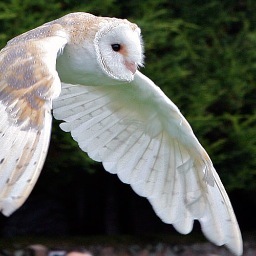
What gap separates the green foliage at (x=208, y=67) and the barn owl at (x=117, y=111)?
71 cm

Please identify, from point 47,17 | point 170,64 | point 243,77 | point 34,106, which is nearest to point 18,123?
point 34,106

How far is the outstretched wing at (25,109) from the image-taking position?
13.8 feet

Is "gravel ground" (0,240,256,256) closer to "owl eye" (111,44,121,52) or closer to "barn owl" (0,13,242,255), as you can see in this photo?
"barn owl" (0,13,242,255)

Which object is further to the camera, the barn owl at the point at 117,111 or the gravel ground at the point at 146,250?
the gravel ground at the point at 146,250

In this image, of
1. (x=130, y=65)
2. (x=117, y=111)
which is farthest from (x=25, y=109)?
(x=117, y=111)

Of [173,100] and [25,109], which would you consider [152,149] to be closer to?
[173,100]

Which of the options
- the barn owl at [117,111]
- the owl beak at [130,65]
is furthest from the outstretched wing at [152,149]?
the owl beak at [130,65]

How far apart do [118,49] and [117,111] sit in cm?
69

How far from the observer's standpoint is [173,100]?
7035 mm

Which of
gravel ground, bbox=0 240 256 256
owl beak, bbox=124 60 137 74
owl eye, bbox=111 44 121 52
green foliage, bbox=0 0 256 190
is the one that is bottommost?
gravel ground, bbox=0 240 256 256

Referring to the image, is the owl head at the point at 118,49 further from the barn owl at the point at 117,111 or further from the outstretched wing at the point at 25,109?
the outstretched wing at the point at 25,109

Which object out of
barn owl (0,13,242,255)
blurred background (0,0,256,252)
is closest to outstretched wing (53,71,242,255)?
barn owl (0,13,242,255)

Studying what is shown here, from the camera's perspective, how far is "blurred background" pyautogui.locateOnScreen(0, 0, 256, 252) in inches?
268

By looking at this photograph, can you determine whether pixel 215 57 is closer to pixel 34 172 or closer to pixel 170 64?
pixel 170 64
